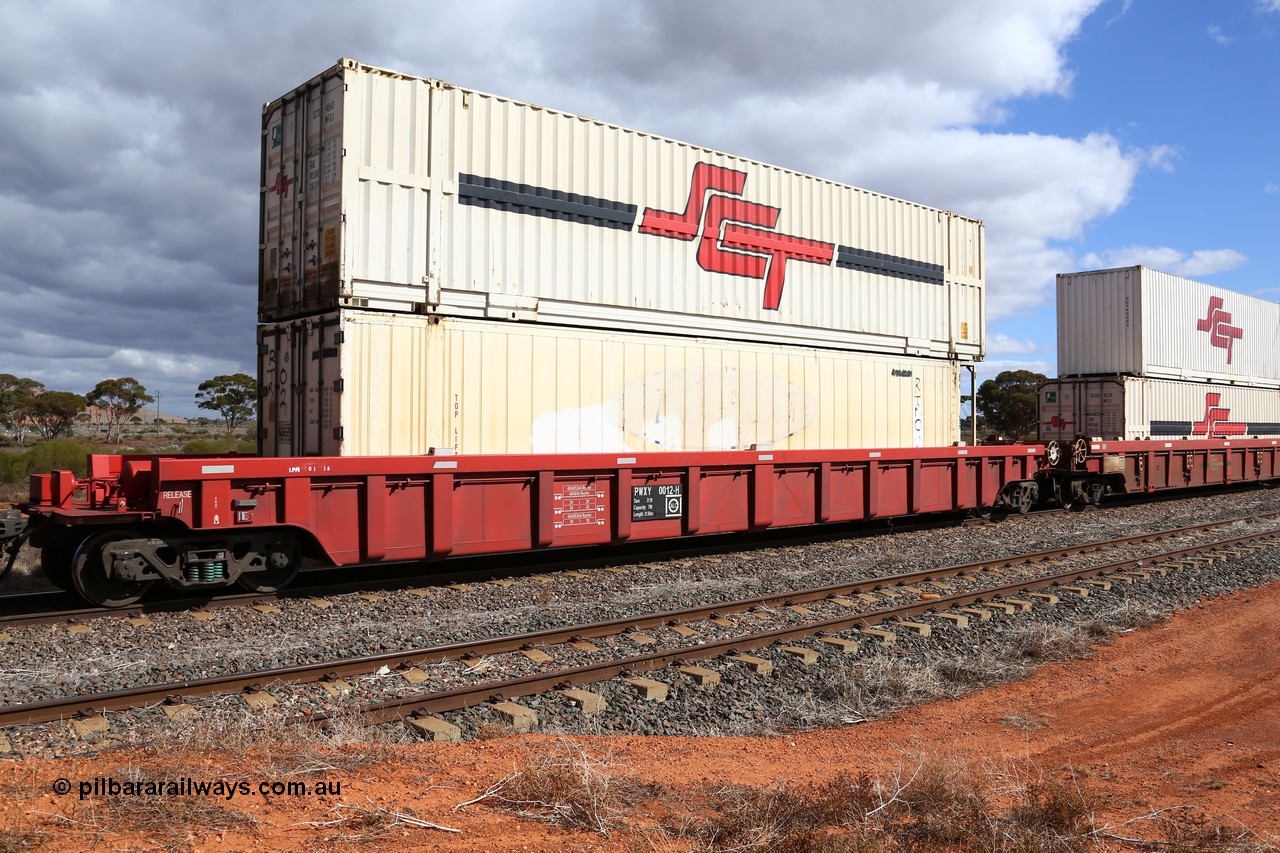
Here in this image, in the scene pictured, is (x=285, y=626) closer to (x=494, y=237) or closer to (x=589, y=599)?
(x=589, y=599)

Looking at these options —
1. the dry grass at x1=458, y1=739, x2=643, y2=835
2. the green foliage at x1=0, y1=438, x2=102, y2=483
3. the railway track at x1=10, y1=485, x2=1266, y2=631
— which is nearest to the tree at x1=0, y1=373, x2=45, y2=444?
the green foliage at x1=0, y1=438, x2=102, y2=483

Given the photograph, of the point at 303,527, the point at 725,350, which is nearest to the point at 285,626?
the point at 303,527

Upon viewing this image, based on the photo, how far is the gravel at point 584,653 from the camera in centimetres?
566

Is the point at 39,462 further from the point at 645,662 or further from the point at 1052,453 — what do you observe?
the point at 1052,453

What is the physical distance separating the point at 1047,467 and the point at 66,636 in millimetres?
15928

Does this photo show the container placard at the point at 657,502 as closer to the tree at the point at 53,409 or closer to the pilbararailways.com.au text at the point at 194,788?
the pilbararailways.com.au text at the point at 194,788

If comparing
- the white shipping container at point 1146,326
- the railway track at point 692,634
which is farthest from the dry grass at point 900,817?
the white shipping container at point 1146,326

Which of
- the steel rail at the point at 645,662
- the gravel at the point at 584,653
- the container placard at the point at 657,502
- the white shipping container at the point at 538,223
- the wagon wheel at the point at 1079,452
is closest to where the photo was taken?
the steel rail at the point at 645,662

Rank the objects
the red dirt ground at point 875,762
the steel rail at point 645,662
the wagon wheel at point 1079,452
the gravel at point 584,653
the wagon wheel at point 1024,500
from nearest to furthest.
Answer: the red dirt ground at point 875,762
the steel rail at point 645,662
the gravel at point 584,653
the wagon wheel at point 1024,500
the wagon wheel at point 1079,452

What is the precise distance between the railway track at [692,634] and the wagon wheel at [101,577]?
8.48 ft

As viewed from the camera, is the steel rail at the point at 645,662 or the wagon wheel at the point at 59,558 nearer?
the steel rail at the point at 645,662

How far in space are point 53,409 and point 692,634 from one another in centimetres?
4854

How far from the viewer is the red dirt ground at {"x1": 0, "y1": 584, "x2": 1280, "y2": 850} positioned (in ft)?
11.8

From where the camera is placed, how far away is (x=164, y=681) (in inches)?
237
